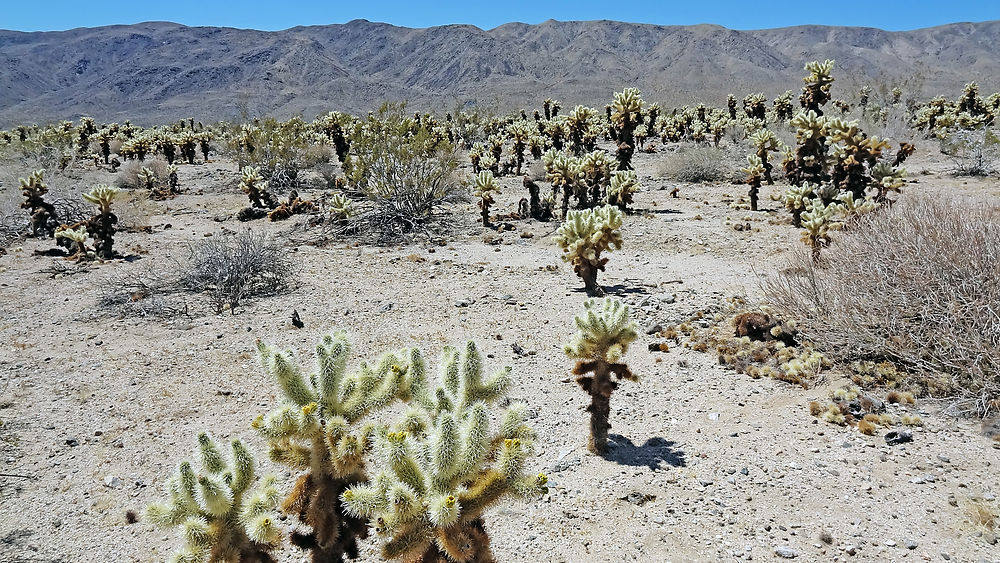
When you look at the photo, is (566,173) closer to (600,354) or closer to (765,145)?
(765,145)

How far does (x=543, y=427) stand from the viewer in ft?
17.3

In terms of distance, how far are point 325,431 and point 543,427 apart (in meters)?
2.74

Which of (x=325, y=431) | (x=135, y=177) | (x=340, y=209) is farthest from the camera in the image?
(x=135, y=177)

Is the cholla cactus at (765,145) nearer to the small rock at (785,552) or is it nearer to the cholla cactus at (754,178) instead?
the cholla cactus at (754,178)

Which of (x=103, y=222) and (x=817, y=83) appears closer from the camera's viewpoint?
(x=103, y=222)

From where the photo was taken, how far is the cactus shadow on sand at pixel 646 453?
14.9ft

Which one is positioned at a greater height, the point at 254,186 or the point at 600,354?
the point at 254,186

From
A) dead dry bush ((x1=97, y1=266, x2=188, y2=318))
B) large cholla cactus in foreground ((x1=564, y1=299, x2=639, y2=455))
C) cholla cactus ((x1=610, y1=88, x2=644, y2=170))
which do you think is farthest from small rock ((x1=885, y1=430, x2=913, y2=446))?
cholla cactus ((x1=610, y1=88, x2=644, y2=170))

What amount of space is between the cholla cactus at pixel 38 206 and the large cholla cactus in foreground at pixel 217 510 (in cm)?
1425

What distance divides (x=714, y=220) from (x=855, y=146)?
3.17 meters

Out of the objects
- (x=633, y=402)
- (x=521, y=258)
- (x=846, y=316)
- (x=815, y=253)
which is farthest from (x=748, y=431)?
(x=521, y=258)

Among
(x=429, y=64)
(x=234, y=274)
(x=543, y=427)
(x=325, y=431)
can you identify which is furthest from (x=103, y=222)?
(x=429, y=64)

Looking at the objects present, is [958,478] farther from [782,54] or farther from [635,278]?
[782,54]

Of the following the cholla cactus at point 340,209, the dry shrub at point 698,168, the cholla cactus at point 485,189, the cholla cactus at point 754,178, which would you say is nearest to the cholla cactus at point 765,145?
the cholla cactus at point 754,178
